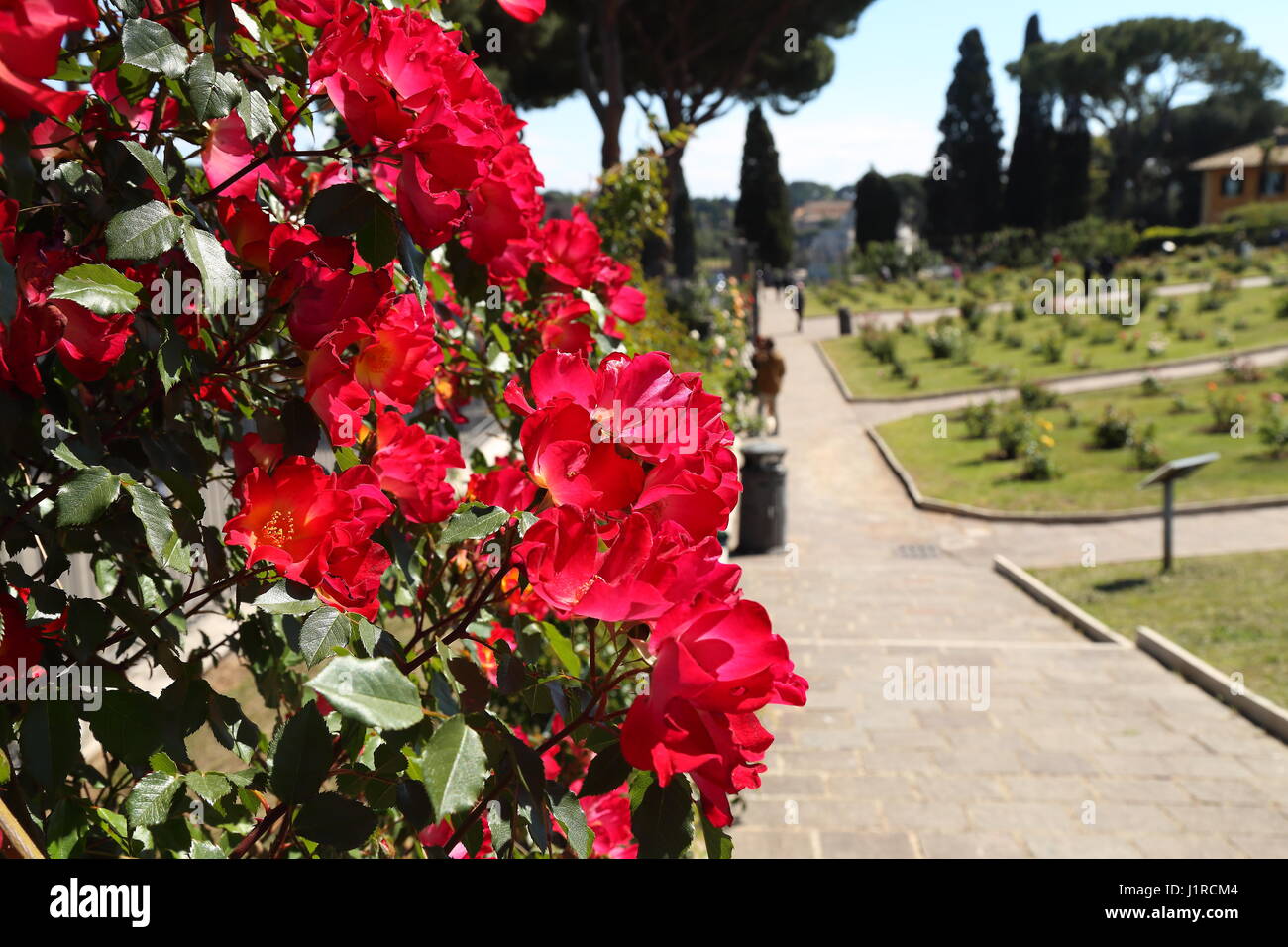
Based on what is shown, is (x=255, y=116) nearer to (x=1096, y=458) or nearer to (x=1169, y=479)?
(x=1169, y=479)

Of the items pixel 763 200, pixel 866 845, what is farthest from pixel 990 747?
pixel 763 200

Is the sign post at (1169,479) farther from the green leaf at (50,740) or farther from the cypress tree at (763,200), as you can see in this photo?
the cypress tree at (763,200)

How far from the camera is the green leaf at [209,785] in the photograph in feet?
3.12

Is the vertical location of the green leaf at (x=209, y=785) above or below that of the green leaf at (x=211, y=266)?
below

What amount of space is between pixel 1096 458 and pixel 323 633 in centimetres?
1228

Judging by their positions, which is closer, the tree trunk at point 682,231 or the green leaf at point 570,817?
the green leaf at point 570,817

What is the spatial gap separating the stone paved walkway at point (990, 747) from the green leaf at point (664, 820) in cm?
304

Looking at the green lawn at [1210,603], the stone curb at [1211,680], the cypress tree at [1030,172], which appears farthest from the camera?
the cypress tree at [1030,172]

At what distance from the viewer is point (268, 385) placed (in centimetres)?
112

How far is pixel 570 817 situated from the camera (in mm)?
838

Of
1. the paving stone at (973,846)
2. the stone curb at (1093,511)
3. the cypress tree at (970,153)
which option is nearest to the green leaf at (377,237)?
the paving stone at (973,846)

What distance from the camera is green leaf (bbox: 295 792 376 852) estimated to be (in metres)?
0.82

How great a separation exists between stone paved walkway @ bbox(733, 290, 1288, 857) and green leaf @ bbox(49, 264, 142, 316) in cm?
323
